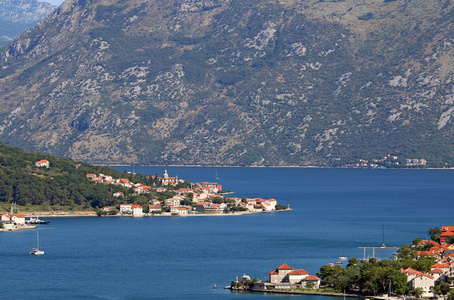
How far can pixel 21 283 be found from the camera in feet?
310

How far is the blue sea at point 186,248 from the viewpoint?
9275 cm

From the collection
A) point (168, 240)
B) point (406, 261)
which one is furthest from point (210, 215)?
point (406, 261)

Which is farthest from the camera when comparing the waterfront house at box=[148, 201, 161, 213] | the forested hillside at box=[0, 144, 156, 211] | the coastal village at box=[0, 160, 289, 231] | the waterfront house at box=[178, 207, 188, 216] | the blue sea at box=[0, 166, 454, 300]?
the waterfront house at box=[148, 201, 161, 213]

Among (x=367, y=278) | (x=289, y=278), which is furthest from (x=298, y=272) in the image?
(x=367, y=278)

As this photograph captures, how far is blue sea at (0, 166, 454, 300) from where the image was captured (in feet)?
304

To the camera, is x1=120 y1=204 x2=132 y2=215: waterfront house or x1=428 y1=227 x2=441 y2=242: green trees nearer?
x1=428 y1=227 x2=441 y2=242: green trees

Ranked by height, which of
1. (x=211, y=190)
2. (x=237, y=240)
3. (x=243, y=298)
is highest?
(x=211, y=190)

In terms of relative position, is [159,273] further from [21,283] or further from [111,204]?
[111,204]

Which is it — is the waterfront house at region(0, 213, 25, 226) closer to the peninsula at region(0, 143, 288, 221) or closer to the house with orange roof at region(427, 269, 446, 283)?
the peninsula at region(0, 143, 288, 221)

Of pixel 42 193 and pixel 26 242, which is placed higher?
pixel 42 193

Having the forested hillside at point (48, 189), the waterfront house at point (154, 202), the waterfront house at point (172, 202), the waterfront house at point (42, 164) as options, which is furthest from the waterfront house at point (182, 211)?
the waterfront house at point (42, 164)

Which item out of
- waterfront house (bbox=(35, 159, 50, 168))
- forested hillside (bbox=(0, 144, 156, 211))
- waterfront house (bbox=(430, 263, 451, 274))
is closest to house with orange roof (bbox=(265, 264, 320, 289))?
waterfront house (bbox=(430, 263, 451, 274))

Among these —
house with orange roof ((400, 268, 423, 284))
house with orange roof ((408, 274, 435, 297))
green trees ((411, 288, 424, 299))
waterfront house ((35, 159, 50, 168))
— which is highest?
waterfront house ((35, 159, 50, 168))

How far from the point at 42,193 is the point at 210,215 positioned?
23845mm
